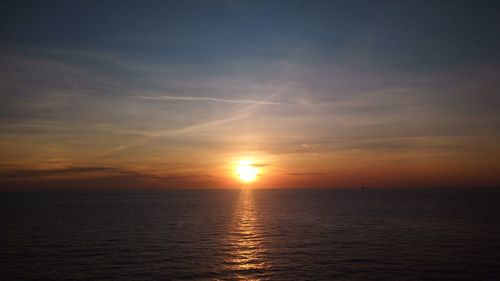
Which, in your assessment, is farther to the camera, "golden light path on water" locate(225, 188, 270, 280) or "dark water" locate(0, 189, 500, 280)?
"golden light path on water" locate(225, 188, 270, 280)

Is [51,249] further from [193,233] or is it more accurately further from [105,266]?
[193,233]

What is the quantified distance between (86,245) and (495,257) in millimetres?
65672

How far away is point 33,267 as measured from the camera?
4616 centimetres

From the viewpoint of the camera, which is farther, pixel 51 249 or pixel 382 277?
pixel 51 249

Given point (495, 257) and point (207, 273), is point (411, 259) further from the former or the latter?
point (207, 273)

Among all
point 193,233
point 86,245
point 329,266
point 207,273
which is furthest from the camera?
point 193,233

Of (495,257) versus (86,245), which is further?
(86,245)

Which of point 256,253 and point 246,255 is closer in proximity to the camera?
point 246,255

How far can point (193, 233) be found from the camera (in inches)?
3059

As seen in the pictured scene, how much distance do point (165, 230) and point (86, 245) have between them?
2239 centimetres

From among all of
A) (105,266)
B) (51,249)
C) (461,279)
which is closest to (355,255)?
(461,279)

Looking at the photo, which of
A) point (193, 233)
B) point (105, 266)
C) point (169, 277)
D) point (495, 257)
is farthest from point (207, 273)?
point (495, 257)

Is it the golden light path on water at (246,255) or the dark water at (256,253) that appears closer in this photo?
the dark water at (256,253)

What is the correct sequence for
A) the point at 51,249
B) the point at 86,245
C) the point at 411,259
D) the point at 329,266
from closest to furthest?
the point at 329,266
the point at 411,259
the point at 51,249
the point at 86,245
